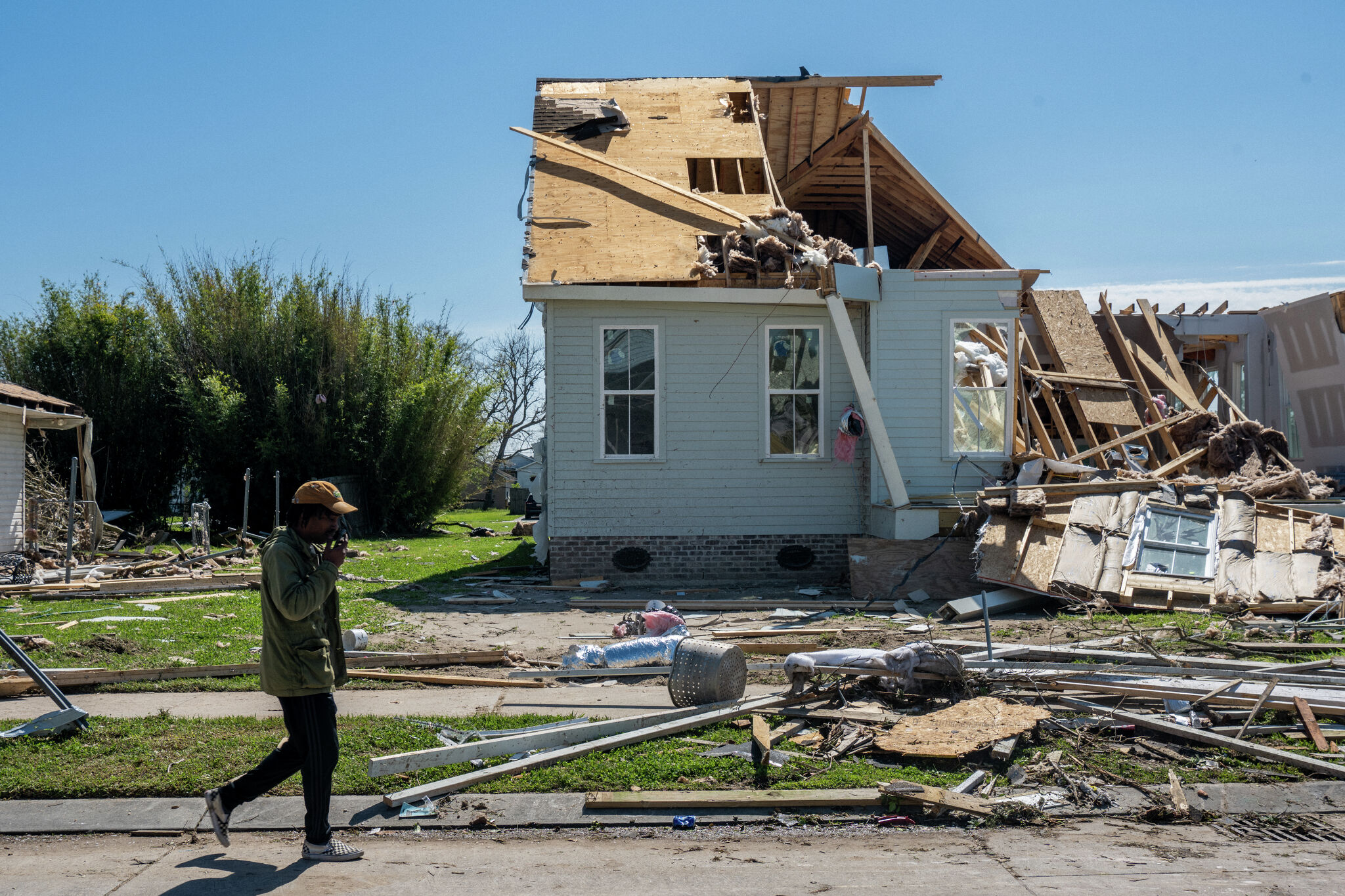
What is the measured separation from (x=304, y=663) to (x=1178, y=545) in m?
9.83

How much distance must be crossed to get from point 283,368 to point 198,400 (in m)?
2.20

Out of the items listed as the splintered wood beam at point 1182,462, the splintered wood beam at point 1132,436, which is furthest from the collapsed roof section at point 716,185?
the splintered wood beam at point 1182,462

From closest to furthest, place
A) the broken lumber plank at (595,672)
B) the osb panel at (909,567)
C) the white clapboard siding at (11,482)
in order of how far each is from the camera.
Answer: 1. the broken lumber plank at (595,672)
2. the osb panel at (909,567)
3. the white clapboard siding at (11,482)

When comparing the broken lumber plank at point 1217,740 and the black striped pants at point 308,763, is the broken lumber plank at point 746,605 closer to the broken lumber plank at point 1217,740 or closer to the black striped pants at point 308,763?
the broken lumber plank at point 1217,740

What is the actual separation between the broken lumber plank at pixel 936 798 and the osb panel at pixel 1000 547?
21.8 ft

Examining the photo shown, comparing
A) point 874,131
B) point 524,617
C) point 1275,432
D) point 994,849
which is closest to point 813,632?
point 524,617

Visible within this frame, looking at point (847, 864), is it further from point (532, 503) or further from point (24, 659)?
point (532, 503)

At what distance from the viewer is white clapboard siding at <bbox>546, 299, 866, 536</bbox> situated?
14.3 meters

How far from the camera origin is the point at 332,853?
4711 millimetres

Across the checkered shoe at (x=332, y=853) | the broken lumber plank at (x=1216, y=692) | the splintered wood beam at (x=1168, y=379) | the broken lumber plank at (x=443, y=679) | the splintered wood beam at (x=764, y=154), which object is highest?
the splintered wood beam at (x=764, y=154)

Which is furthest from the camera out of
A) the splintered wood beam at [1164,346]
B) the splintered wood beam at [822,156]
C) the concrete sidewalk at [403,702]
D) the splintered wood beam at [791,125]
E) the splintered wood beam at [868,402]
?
the splintered wood beam at [791,125]

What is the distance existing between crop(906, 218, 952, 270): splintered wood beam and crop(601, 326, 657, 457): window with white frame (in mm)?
5444

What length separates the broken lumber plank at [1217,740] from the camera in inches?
223

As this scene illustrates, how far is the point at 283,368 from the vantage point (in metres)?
26.7
